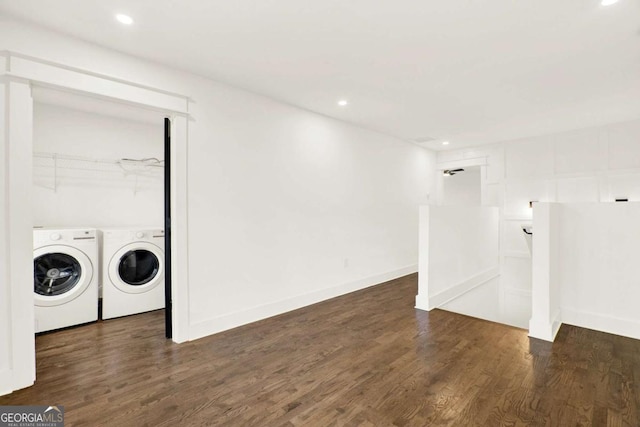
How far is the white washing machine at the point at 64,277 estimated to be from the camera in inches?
Result: 118

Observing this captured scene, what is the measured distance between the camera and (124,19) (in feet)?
6.89

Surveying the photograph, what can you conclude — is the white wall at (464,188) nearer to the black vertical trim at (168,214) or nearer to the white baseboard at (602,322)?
the white baseboard at (602,322)

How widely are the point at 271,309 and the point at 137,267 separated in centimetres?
170

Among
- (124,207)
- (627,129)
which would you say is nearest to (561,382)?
(627,129)

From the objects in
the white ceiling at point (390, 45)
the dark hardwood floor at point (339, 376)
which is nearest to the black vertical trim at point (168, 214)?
the dark hardwood floor at point (339, 376)

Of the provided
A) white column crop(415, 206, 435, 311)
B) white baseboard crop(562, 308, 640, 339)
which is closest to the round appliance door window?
white column crop(415, 206, 435, 311)

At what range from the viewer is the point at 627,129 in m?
4.67

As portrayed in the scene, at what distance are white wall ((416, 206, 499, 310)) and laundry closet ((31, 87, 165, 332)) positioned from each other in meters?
3.29

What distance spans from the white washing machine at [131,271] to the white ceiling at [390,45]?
2010 millimetres

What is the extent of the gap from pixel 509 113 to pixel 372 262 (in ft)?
9.52

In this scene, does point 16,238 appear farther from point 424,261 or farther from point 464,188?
point 464,188

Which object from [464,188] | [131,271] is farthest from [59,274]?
[464,188]

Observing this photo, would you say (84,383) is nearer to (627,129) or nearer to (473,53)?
(473,53)

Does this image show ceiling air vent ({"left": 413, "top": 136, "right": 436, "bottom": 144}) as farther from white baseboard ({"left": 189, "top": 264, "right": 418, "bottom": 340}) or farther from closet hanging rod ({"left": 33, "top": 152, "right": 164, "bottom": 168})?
closet hanging rod ({"left": 33, "top": 152, "right": 164, "bottom": 168})
